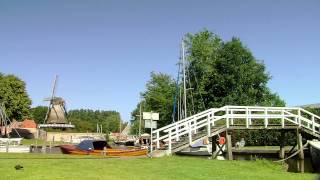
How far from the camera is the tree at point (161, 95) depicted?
255 ft

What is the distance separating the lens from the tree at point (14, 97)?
100312 millimetres

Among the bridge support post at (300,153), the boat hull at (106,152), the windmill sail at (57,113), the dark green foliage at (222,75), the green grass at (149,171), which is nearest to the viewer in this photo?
the green grass at (149,171)

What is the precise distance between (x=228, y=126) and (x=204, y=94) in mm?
38947

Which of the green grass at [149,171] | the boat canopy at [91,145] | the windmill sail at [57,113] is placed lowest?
the green grass at [149,171]

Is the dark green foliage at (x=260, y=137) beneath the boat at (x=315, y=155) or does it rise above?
above

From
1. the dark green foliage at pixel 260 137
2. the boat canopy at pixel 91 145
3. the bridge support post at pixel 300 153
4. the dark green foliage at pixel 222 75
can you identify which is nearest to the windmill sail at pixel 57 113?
the dark green foliage at pixel 222 75

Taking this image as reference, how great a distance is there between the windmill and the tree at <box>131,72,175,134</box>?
24.5 meters

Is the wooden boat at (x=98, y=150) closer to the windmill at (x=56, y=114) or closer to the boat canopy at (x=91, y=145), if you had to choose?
the boat canopy at (x=91, y=145)

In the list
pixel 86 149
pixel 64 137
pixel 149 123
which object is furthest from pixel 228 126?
pixel 64 137

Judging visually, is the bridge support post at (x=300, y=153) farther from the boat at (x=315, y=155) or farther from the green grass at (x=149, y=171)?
the green grass at (x=149, y=171)

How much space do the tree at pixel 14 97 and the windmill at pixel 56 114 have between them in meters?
4.69

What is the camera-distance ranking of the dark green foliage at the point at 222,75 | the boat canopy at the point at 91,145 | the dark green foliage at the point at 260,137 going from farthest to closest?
the dark green foliage at the point at 222,75
the dark green foliage at the point at 260,137
the boat canopy at the point at 91,145

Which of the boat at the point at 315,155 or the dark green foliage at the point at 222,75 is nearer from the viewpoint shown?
the boat at the point at 315,155

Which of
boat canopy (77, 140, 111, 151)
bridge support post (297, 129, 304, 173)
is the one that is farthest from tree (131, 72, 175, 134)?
bridge support post (297, 129, 304, 173)
